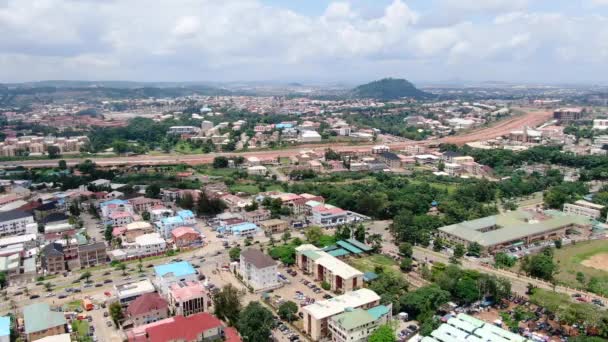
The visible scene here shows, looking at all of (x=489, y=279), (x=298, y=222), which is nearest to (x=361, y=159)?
(x=298, y=222)

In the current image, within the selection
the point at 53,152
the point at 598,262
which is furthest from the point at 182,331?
the point at 53,152

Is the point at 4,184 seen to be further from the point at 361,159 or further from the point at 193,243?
the point at 361,159

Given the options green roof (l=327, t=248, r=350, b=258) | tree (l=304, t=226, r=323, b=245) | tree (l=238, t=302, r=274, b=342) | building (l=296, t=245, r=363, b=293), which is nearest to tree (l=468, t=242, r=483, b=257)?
green roof (l=327, t=248, r=350, b=258)

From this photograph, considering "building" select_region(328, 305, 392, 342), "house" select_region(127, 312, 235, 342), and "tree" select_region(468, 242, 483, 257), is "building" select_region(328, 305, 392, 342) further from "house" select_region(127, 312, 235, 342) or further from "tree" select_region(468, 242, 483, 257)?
"tree" select_region(468, 242, 483, 257)

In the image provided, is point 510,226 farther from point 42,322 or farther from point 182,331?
point 42,322

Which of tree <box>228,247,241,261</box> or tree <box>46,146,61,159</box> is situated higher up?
tree <box>46,146,61,159</box>

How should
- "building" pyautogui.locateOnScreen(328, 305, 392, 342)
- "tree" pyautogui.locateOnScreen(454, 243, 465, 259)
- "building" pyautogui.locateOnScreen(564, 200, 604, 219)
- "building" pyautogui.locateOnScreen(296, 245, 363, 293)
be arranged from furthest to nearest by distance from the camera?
"building" pyautogui.locateOnScreen(564, 200, 604, 219) → "tree" pyautogui.locateOnScreen(454, 243, 465, 259) → "building" pyautogui.locateOnScreen(296, 245, 363, 293) → "building" pyautogui.locateOnScreen(328, 305, 392, 342)

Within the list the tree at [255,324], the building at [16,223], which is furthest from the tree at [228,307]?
the building at [16,223]
